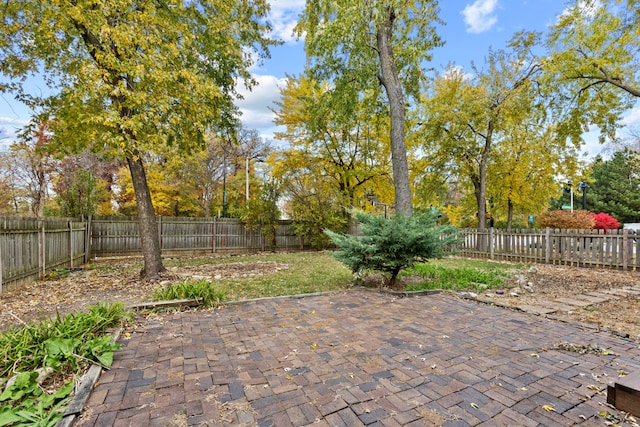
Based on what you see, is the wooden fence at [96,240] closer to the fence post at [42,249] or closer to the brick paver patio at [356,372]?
the fence post at [42,249]

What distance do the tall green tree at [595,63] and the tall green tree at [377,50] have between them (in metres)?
4.05

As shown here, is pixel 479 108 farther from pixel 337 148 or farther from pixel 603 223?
pixel 603 223

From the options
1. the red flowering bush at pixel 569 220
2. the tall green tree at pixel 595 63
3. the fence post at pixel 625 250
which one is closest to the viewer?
the fence post at pixel 625 250

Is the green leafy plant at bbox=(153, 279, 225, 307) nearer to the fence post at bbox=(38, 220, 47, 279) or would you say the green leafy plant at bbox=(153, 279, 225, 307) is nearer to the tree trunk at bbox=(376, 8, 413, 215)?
Result: the fence post at bbox=(38, 220, 47, 279)

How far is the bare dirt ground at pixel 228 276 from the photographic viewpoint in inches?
162

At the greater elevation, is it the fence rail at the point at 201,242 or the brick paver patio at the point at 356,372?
the fence rail at the point at 201,242

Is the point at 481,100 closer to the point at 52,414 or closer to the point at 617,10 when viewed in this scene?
the point at 617,10

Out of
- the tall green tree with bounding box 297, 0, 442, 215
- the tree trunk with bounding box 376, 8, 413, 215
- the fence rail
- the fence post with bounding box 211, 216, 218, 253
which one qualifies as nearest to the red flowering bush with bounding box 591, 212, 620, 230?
the fence rail

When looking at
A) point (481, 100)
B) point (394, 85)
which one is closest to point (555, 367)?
point (394, 85)

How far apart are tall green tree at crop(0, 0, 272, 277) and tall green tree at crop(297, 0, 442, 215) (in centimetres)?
226

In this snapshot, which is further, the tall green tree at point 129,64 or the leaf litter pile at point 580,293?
the tall green tree at point 129,64

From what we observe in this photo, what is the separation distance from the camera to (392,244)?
5293 millimetres

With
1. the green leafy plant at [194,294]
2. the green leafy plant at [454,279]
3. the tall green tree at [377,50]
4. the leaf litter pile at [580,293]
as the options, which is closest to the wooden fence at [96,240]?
the green leafy plant at [194,294]

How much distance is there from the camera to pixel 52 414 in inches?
74.7
